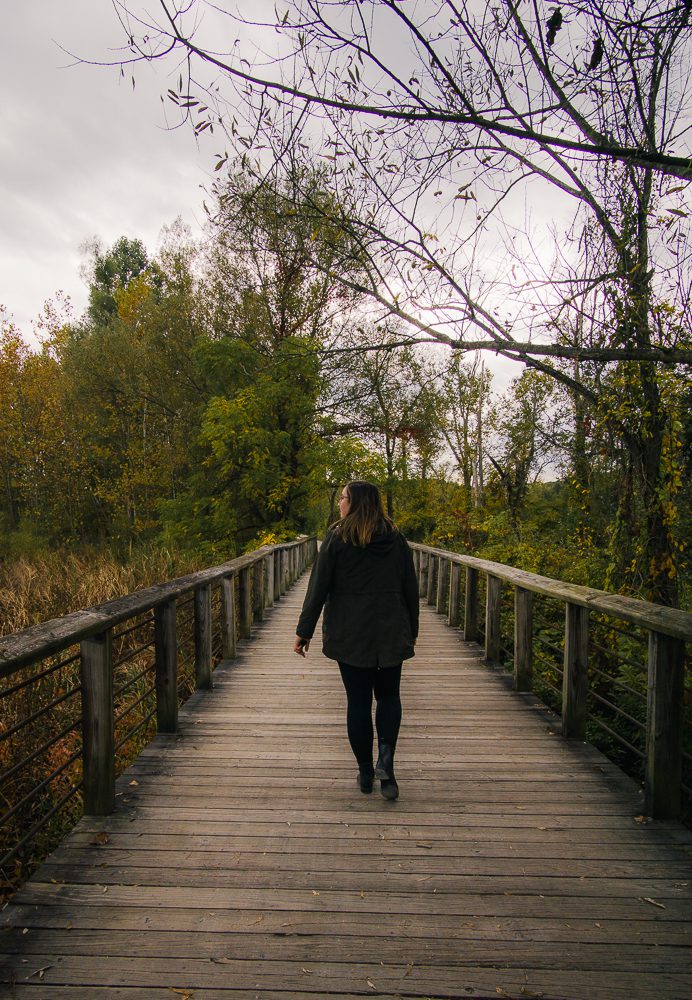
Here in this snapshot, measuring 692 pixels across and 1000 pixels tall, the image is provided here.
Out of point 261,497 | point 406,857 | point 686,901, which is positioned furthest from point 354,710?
point 261,497

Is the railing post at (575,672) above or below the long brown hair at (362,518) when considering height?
below

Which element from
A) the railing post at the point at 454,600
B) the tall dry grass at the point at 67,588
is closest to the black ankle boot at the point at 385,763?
the tall dry grass at the point at 67,588

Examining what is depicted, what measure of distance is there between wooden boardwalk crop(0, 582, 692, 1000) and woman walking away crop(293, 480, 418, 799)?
352mm

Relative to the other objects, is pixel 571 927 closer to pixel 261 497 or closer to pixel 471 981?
pixel 471 981

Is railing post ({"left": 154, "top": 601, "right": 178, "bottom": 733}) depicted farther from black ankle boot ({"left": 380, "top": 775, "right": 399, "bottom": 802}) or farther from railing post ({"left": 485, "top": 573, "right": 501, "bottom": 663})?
railing post ({"left": 485, "top": 573, "right": 501, "bottom": 663})

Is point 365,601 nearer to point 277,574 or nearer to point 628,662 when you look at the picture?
point 628,662

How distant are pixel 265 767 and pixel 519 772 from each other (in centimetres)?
146

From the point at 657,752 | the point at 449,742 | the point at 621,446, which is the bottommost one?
the point at 449,742

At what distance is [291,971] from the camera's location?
1.84m

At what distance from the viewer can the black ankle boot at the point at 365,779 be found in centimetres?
314

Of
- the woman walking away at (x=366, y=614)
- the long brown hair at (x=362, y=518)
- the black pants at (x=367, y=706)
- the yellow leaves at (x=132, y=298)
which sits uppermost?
the yellow leaves at (x=132, y=298)

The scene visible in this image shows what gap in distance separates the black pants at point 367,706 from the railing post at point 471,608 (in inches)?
152

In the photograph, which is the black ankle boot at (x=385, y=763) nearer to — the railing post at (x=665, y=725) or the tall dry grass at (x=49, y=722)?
the railing post at (x=665, y=725)

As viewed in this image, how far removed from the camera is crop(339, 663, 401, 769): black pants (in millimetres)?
3150
